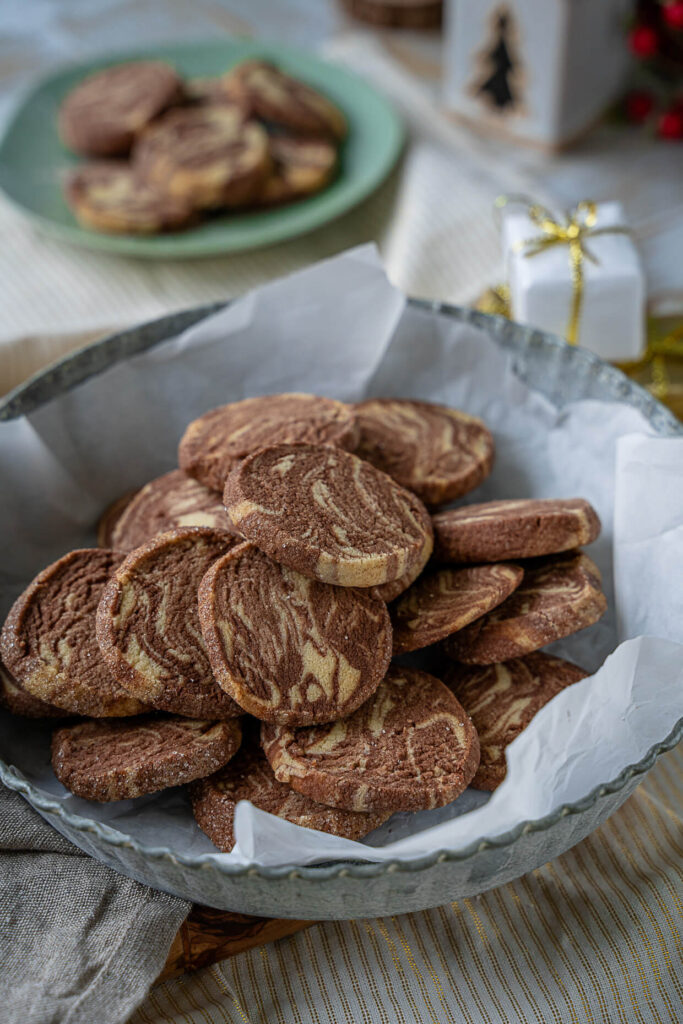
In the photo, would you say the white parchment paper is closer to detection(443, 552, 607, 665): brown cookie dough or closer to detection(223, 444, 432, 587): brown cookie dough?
detection(443, 552, 607, 665): brown cookie dough

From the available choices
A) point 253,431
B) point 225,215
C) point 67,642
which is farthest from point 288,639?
point 225,215

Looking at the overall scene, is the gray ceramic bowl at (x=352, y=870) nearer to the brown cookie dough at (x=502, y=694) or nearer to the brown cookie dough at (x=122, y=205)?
the brown cookie dough at (x=502, y=694)

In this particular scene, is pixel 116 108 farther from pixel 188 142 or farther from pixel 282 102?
pixel 282 102

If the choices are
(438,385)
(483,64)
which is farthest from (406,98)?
(438,385)

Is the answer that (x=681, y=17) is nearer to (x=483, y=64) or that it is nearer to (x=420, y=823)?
(x=483, y=64)

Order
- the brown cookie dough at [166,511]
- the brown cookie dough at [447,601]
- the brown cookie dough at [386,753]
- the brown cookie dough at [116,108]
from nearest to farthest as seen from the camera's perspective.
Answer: the brown cookie dough at [386,753]
the brown cookie dough at [447,601]
the brown cookie dough at [166,511]
the brown cookie dough at [116,108]

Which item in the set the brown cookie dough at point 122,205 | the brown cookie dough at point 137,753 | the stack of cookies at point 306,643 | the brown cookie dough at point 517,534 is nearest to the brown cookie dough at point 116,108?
the brown cookie dough at point 122,205

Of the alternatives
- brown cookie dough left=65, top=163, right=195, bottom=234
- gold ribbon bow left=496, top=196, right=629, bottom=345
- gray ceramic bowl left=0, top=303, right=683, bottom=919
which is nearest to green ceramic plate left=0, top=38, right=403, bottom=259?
brown cookie dough left=65, top=163, right=195, bottom=234
